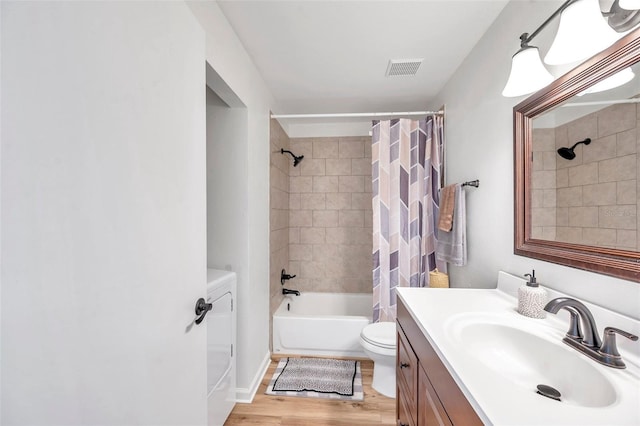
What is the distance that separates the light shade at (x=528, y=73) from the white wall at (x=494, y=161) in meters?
0.12

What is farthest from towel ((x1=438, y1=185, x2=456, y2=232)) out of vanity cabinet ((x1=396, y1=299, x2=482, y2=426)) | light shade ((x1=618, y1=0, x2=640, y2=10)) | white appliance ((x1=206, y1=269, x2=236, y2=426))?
white appliance ((x1=206, y1=269, x2=236, y2=426))

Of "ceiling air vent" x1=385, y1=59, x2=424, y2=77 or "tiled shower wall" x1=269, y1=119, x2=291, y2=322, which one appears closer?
"ceiling air vent" x1=385, y1=59, x2=424, y2=77

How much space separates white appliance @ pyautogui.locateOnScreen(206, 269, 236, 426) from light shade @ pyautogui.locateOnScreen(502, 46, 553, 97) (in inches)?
67.0

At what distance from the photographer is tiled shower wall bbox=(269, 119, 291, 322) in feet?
8.15

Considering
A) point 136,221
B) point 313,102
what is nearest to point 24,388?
point 136,221

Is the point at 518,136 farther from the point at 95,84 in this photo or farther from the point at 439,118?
the point at 95,84

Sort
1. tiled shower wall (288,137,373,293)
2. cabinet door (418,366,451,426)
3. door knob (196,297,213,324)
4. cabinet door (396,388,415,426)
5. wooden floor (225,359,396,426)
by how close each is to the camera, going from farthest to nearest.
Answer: tiled shower wall (288,137,373,293) < wooden floor (225,359,396,426) < cabinet door (396,388,415,426) < door knob (196,297,213,324) < cabinet door (418,366,451,426)

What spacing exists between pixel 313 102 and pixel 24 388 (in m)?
2.60

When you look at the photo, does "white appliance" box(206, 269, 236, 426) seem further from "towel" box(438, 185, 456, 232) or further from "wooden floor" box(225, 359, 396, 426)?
"towel" box(438, 185, 456, 232)

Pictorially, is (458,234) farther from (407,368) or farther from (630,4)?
(630,4)

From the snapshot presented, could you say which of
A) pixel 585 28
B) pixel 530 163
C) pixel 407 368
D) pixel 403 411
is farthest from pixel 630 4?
pixel 403 411

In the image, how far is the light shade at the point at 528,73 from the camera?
1105mm

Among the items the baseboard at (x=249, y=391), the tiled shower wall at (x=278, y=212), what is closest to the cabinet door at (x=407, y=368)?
the baseboard at (x=249, y=391)

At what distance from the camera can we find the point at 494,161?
1532 mm
